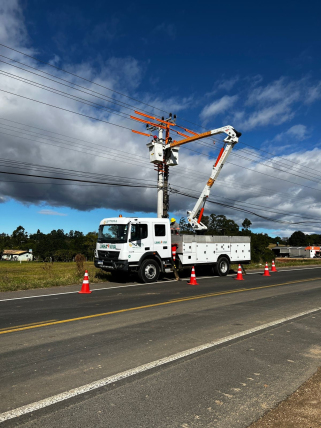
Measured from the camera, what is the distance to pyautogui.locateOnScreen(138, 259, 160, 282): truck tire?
48.0 feet

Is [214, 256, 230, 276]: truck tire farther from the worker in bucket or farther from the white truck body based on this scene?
the worker in bucket

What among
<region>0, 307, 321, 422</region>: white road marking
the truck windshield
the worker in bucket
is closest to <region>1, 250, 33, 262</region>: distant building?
the worker in bucket

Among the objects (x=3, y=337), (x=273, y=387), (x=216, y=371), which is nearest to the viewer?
(x=273, y=387)

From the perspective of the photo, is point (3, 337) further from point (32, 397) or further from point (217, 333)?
point (217, 333)

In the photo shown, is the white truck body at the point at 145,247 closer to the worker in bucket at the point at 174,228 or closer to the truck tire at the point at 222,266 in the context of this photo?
the worker in bucket at the point at 174,228

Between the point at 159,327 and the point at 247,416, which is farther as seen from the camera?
the point at 159,327

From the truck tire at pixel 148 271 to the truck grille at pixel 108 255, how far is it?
3.95 feet

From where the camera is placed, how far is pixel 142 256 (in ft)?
47.9

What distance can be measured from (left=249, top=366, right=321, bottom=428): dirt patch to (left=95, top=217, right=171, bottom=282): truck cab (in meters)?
10.7

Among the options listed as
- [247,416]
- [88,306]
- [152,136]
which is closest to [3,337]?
[88,306]

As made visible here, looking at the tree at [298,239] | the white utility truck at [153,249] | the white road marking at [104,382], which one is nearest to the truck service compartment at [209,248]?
the white utility truck at [153,249]

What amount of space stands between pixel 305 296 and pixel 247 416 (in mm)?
9104

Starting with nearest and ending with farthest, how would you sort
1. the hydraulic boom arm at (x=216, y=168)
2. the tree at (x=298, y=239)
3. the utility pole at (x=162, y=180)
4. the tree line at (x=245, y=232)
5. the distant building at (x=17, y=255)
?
the hydraulic boom arm at (x=216, y=168)
the utility pole at (x=162, y=180)
the tree line at (x=245, y=232)
the distant building at (x=17, y=255)
the tree at (x=298, y=239)

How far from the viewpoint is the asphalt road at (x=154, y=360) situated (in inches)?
132
